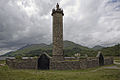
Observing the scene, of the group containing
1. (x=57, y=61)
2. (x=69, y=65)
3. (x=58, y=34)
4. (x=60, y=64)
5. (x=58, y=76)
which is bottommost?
(x=58, y=76)

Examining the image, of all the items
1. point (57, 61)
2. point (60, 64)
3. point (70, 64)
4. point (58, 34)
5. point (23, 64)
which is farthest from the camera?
point (58, 34)

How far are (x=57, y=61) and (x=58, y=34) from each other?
7.29m

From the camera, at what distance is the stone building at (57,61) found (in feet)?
74.8

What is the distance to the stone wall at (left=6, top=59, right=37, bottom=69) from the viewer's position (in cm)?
2456

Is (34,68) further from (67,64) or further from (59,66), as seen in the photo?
A: (67,64)

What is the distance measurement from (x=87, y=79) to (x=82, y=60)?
1004cm

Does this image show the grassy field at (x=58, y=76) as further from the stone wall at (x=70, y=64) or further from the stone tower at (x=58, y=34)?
the stone tower at (x=58, y=34)

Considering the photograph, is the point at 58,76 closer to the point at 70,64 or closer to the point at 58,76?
the point at 58,76

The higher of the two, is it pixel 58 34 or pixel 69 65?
pixel 58 34

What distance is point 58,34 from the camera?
26.8 m

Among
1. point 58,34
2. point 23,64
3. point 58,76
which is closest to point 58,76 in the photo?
point 58,76

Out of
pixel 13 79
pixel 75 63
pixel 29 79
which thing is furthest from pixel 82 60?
pixel 13 79

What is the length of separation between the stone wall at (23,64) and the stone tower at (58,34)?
5265mm

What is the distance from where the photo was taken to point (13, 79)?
13.0 metres
